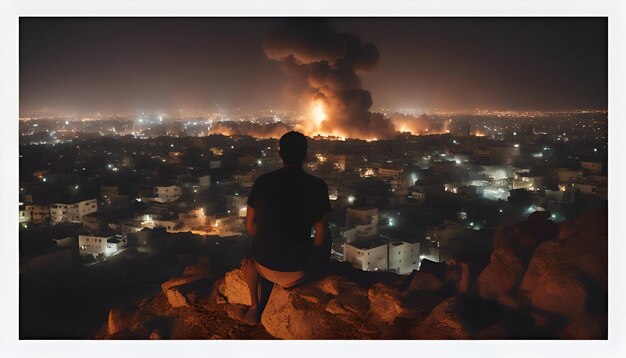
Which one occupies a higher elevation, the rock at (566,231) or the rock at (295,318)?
the rock at (566,231)

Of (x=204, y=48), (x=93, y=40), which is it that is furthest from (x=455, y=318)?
(x=93, y=40)

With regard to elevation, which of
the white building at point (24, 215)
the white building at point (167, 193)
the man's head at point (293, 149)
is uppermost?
the man's head at point (293, 149)

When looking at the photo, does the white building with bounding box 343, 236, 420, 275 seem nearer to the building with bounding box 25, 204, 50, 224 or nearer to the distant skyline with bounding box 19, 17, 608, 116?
the distant skyline with bounding box 19, 17, 608, 116

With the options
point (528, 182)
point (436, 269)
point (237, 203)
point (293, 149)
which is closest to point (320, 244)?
point (293, 149)

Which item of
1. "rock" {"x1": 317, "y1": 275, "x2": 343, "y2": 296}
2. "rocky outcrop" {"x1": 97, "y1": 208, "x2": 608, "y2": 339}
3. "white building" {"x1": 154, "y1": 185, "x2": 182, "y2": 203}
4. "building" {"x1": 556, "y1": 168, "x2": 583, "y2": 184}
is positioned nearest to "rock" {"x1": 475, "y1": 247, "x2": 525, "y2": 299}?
"rocky outcrop" {"x1": 97, "y1": 208, "x2": 608, "y2": 339}

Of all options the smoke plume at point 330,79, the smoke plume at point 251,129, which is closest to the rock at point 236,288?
the smoke plume at point 251,129

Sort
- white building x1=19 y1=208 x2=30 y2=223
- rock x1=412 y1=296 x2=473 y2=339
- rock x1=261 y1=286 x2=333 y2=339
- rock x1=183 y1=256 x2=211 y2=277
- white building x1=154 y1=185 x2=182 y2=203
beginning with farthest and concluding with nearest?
white building x1=154 y1=185 x2=182 y2=203
white building x1=19 y1=208 x2=30 y2=223
rock x1=183 y1=256 x2=211 y2=277
rock x1=261 y1=286 x2=333 y2=339
rock x1=412 y1=296 x2=473 y2=339

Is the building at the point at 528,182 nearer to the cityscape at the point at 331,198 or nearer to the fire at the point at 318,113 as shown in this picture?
the cityscape at the point at 331,198
